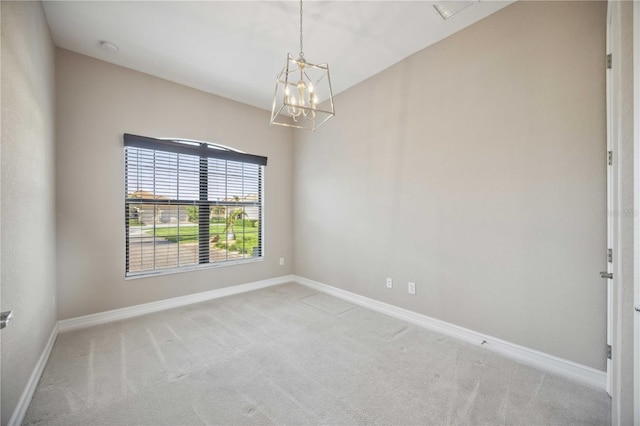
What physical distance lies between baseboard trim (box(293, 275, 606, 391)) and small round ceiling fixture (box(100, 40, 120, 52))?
13.1ft

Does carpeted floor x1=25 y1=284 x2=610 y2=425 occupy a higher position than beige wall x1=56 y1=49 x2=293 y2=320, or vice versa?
beige wall x1=56 y1=49 x2=293 y2=320

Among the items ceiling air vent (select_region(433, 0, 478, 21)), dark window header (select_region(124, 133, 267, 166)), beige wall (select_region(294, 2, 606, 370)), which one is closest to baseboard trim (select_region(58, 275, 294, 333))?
beige wall (select_region(294, 2, 606, 370))

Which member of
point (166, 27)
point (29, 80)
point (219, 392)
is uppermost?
point (166, 27)

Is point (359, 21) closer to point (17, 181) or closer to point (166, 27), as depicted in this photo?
point (166, 27)

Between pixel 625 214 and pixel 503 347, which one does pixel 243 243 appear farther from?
pixel 625 214

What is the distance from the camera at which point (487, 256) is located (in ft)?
8.27

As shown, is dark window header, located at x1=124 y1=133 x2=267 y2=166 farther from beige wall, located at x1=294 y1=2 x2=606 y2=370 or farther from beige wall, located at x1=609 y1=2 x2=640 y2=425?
beige wall, located at x1=609 y1=2 x2=640 y2=425

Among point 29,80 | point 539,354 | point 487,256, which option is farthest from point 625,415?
point 29,80

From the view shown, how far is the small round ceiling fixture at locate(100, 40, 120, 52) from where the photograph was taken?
2694mm

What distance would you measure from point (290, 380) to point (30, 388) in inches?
68.9

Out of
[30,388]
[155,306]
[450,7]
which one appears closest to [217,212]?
[155,306]

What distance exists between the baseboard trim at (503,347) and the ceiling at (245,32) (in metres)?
2.99

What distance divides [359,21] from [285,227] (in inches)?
124

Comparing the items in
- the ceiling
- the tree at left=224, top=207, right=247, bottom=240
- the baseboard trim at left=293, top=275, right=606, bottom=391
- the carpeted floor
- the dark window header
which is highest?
the ceiling
